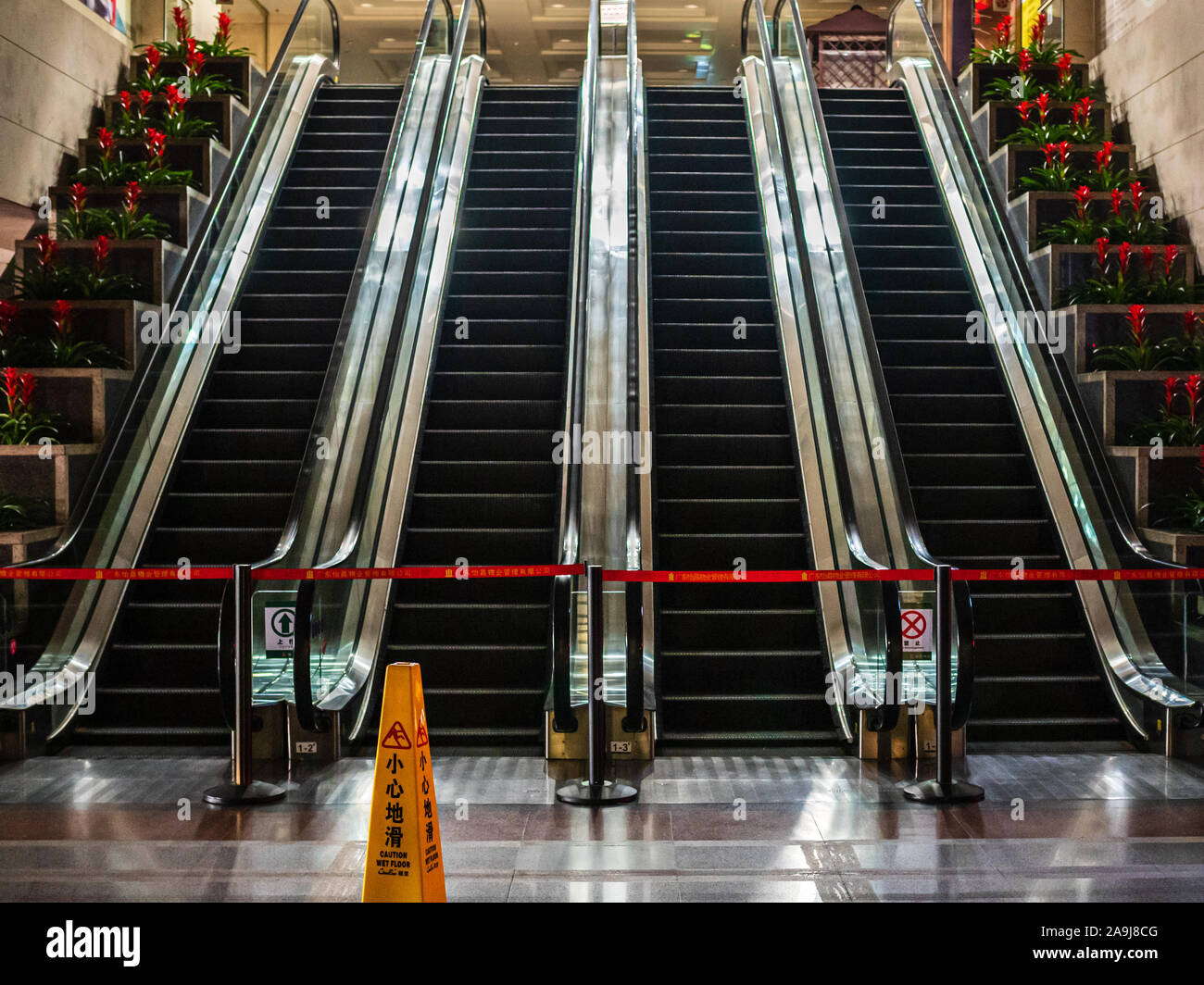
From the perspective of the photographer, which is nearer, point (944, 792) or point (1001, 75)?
point (944, 792)

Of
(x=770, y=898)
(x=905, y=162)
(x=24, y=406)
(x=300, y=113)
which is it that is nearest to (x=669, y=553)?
(x=770, y=898)

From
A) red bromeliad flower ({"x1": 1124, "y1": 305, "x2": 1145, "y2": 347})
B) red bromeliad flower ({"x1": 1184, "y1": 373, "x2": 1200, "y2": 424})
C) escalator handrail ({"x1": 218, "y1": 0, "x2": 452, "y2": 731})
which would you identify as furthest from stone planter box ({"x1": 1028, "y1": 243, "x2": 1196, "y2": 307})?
escalator handrail ({"x1": 218, "y1": 0, "x2": 452, "y2": 731})

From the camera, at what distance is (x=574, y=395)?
752 centimetres

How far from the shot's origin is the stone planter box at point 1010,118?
1056 centimetres

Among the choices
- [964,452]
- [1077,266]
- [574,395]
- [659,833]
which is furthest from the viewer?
[1077,266]

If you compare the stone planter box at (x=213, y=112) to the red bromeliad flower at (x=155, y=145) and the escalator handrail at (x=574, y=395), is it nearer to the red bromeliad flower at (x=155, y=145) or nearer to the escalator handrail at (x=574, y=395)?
the red bromeliad flower at (x=155, y=145)

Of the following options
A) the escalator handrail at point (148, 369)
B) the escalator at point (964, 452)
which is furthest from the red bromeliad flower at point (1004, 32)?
the escalator handrail at point (148, 369)

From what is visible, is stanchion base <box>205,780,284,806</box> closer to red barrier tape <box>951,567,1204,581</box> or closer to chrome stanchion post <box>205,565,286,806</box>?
chrome stanchion post <box>205,565,286,806</box>

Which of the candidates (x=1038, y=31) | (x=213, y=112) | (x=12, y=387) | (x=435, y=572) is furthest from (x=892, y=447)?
(x=1038, y=31)

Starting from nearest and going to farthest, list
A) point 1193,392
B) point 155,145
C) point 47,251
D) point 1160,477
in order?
point 1160,477 → point 1193,392 → point 47,251 → point 155,145

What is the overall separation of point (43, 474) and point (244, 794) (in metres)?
2.91

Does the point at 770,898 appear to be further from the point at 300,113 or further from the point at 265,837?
the point at 300,113

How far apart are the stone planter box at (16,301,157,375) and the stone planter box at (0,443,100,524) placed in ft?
4.05

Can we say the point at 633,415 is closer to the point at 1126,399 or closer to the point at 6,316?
the point at 1126,399
